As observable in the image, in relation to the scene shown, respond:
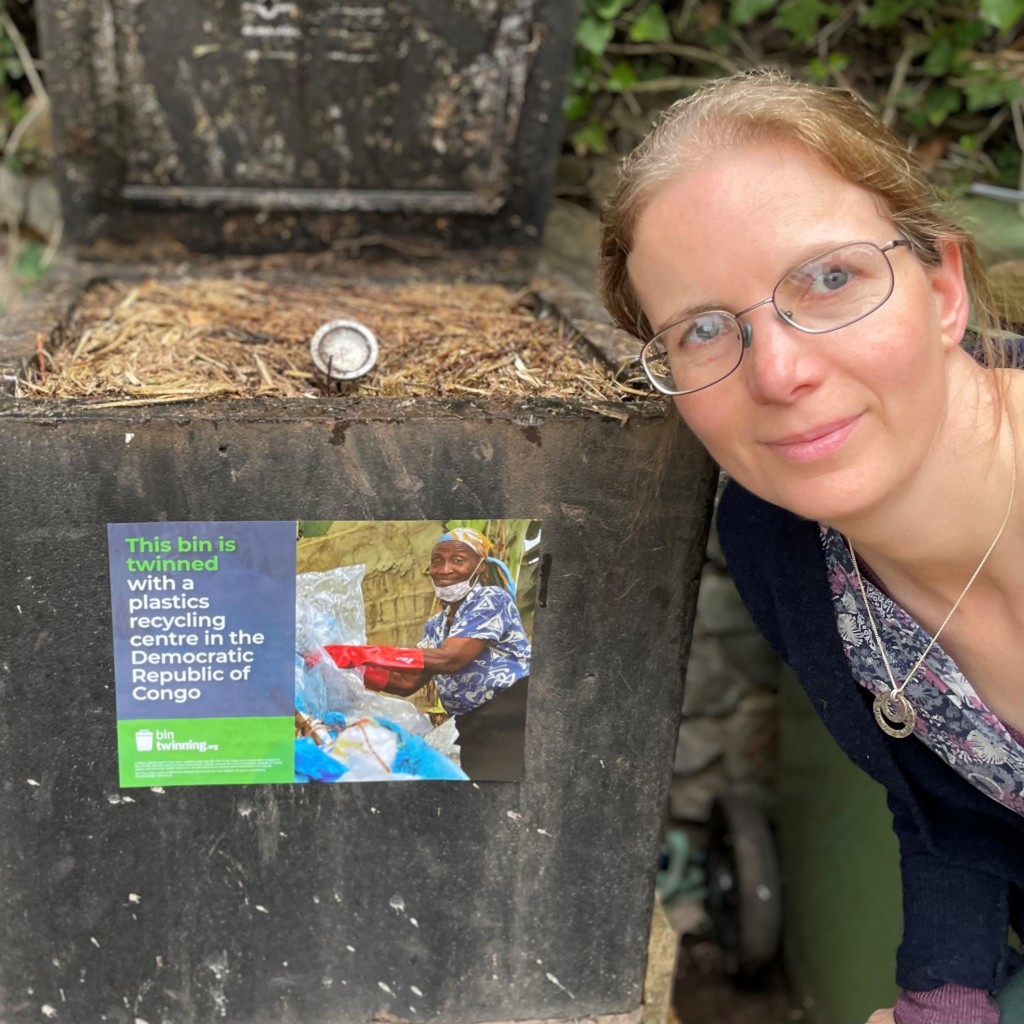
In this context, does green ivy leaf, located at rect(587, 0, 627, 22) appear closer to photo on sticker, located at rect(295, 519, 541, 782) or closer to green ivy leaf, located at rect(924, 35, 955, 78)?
green ivy leaf, located at rect(924, 35, 955, 78)

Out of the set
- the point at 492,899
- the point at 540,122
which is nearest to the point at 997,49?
the point at 540,122

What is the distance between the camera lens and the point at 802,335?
3.39ft

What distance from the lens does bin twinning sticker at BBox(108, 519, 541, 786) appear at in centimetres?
129

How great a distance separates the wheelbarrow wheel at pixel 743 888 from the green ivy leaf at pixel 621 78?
1568 millimetres

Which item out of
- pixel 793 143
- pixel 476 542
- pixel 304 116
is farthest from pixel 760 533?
pixel 304 116

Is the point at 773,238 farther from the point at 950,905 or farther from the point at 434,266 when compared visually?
the point at 434,266

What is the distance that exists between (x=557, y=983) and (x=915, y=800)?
55 cm

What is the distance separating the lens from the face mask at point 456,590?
1327mm

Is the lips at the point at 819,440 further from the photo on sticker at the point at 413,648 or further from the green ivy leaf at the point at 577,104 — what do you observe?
the green ivy leaf at the point at 577,104

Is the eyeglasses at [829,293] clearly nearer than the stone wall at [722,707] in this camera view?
Yes

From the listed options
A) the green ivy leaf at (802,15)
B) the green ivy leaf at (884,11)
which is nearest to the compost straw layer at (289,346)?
the green ivy leaf at (802,15)

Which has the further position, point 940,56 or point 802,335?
point 940,56

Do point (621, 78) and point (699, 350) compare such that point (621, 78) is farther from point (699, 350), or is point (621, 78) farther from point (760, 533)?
point (699, 350)

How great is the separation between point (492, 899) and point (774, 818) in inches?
49.2
